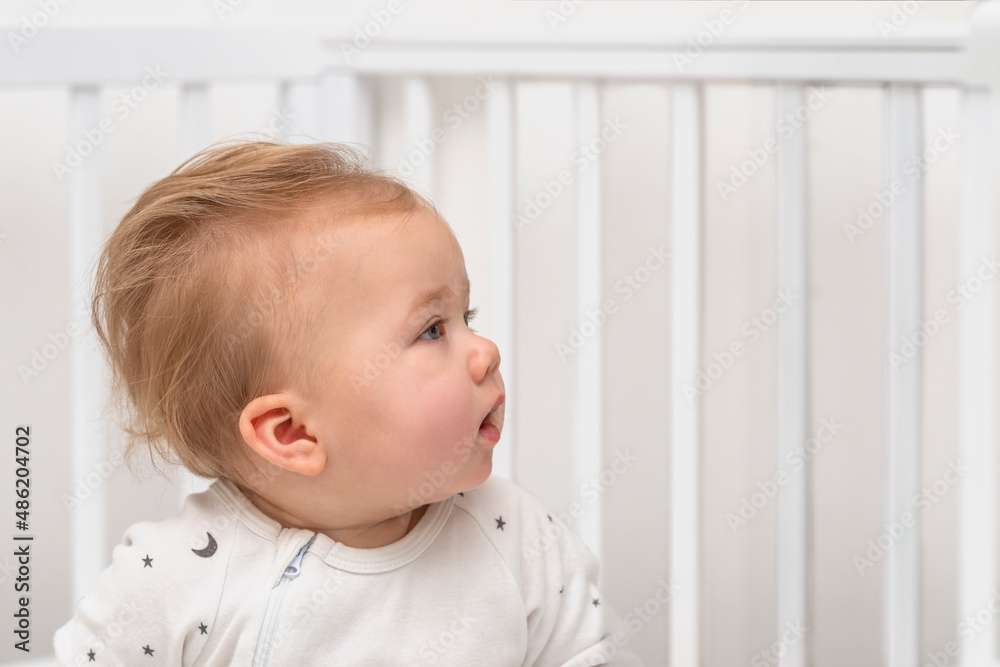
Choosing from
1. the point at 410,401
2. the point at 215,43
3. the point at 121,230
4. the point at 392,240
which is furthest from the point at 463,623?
the point at 215,43

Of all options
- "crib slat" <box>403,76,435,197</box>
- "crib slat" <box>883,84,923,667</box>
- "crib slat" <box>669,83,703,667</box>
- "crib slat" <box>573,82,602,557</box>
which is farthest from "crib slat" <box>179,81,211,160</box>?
"crib slat" <box>883,84,923,667</box>

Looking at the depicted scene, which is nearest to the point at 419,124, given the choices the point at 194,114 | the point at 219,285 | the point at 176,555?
the point at 194,114

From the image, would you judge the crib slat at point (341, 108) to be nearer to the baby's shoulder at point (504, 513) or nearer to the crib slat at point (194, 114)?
the crib slat at point (194, 114)

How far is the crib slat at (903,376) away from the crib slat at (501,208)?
426 mm

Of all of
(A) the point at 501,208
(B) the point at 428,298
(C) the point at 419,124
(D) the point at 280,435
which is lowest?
(D) the point at 280,435

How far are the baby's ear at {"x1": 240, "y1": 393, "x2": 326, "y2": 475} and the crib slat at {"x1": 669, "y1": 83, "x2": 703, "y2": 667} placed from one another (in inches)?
20.4

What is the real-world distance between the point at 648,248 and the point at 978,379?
48cm

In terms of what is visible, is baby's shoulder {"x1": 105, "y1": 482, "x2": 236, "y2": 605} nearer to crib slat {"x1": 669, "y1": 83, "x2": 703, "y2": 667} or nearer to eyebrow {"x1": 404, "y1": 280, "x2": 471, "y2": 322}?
eyebrow {"x1": 404, "y1": 280, "x2": 471, "y2": 322}

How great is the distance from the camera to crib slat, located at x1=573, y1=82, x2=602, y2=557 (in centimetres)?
113

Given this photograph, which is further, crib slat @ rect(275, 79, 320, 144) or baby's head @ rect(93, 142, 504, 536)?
crib slat @ rect(275, 79, 320, 144)

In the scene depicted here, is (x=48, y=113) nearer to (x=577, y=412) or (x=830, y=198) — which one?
(x=577, y=412)

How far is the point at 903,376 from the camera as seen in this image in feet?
3.56

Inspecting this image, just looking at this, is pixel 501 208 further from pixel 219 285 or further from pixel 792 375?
pixel 219 285

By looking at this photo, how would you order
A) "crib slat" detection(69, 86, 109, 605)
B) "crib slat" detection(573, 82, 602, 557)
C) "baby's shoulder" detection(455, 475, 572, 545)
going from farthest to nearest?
1. "crib slat" detection(573, 82, 602, 557)
2. "crib slat" detection(69, 86, 109, 605)
3. "baby's shoulder" detection(455, 475, 572, 545)
